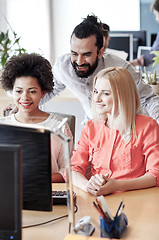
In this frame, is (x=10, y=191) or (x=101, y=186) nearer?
(x=10, y=191)

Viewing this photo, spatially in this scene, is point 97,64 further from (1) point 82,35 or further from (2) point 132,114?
(2) point 132,114

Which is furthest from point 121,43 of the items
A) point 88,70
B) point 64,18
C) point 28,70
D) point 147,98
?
point 28,70

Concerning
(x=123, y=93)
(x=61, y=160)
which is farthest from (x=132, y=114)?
(x=61, y=160)

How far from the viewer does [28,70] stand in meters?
1.94

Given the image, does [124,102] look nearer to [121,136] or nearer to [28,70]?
[121,136]

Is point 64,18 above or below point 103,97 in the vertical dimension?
above

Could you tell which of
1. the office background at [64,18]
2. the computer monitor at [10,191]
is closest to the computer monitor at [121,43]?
the office background at [64,18]

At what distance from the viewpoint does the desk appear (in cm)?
131

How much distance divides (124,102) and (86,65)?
63 cm

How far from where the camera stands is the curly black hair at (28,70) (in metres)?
1.94

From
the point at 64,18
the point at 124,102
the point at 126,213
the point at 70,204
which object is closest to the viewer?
the point at 70,204

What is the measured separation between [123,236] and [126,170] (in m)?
0.54

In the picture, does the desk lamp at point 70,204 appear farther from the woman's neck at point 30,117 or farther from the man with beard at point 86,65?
the man with beard at point 86,65

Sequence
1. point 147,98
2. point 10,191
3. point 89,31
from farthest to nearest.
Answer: point 147,98 < point 89,31 < point 10,191
